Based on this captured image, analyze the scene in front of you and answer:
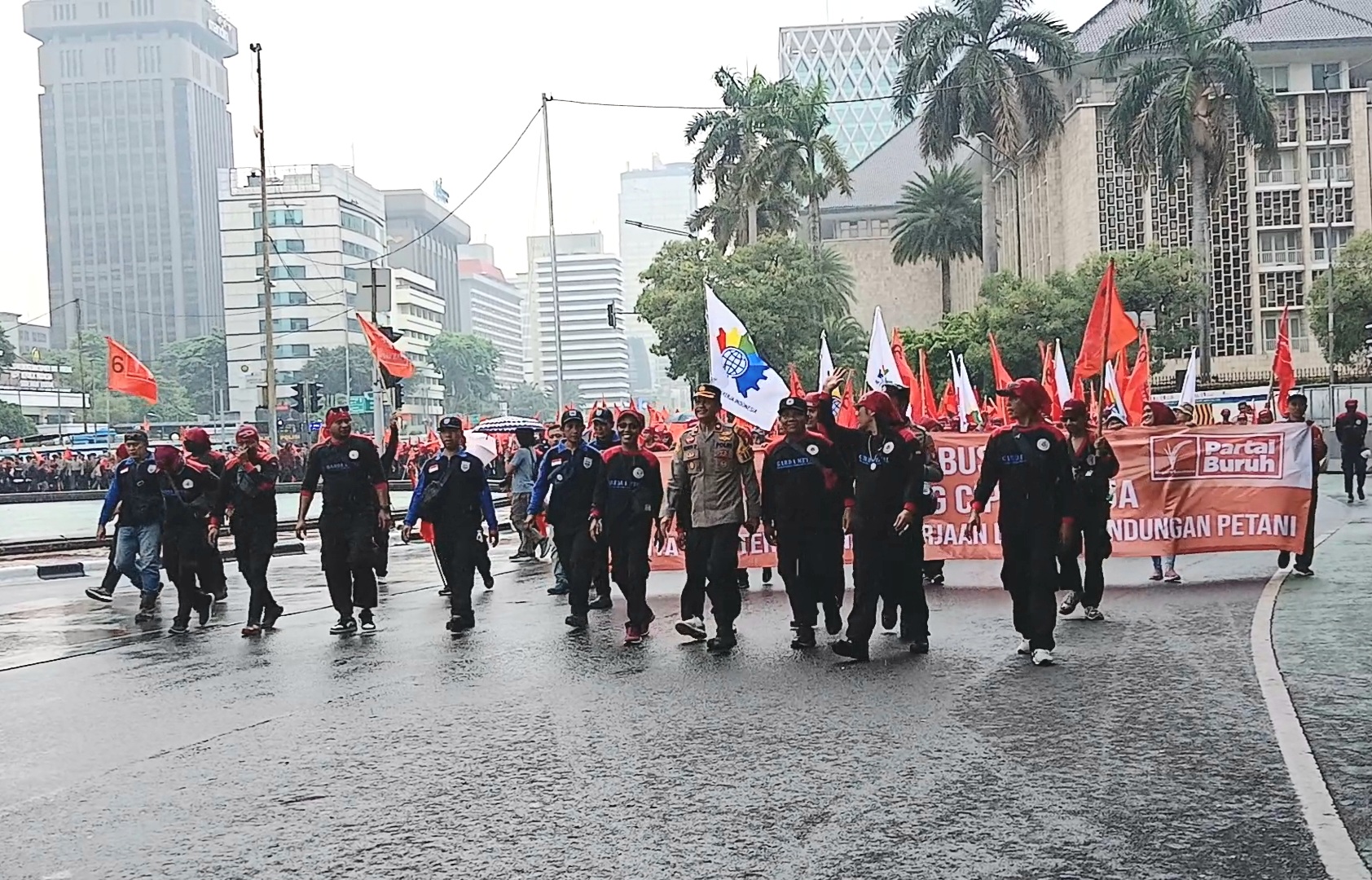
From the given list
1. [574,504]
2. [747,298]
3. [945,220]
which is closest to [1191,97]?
[747,298]

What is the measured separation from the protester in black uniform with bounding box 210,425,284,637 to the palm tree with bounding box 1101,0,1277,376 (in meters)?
43.0

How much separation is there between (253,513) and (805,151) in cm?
4808

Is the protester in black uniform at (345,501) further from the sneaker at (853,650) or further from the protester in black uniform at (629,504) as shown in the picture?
the sneaker at (853,650)

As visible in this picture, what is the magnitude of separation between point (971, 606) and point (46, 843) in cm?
818

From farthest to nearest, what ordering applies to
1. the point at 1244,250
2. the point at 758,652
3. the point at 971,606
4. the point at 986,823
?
the point at 1244,250 < the point at 971,606 < the point at 758,652 < the point at 986,823

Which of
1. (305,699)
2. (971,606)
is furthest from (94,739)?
(971,606)

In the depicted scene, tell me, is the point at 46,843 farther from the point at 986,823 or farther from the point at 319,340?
the point at 319,340

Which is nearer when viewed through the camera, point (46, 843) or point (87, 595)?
point (46, 843)

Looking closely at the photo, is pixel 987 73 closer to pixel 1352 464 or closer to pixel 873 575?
pixel 1352 464

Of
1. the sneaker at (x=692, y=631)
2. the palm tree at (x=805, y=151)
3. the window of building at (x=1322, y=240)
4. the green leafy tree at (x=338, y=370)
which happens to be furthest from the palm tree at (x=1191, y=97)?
the green leafy tree at (x=338, y=370)

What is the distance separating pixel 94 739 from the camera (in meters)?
7.98

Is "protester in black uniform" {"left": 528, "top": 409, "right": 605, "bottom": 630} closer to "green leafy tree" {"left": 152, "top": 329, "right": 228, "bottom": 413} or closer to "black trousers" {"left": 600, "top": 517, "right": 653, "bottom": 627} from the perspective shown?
"black trousers" {"left": 600, "top": 517, "right": 653, "bottom": 627}

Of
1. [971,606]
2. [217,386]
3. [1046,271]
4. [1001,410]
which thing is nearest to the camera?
[971,606]

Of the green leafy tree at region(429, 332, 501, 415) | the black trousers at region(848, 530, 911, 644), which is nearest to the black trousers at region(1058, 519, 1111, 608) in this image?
the black trousers at region(848, 530, 911, 644)
